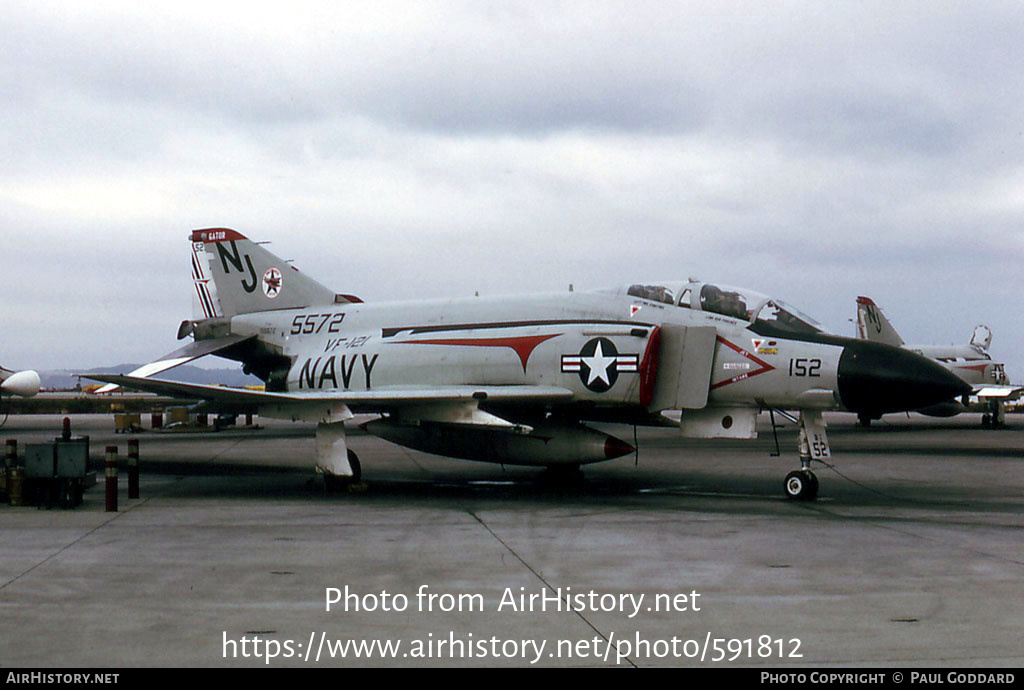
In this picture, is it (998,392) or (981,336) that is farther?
(981,336)

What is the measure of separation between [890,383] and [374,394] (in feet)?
20.0

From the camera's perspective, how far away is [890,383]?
1062 centimetres

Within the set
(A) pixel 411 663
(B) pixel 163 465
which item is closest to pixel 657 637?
(A) pixel 411 663

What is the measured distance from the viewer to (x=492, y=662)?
4.61 m

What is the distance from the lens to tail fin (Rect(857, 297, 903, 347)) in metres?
34.9

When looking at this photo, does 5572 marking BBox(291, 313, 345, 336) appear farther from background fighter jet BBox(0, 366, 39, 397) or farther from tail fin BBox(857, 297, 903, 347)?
tail fin BBox(857, 297, 903, 347)

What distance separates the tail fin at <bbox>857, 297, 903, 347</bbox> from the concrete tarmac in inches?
870

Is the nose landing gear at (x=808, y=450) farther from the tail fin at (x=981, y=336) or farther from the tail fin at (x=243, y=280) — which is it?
the tail fin at (x=981, y=336)

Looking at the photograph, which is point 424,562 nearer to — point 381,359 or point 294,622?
point 294,622

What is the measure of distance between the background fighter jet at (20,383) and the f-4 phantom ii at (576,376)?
32.3 ft

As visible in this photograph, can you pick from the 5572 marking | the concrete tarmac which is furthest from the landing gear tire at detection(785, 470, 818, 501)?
the 5572 marking

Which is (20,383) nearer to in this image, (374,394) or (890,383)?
(374,394)

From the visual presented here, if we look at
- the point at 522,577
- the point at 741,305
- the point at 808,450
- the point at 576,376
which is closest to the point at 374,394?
the point at 576,376
